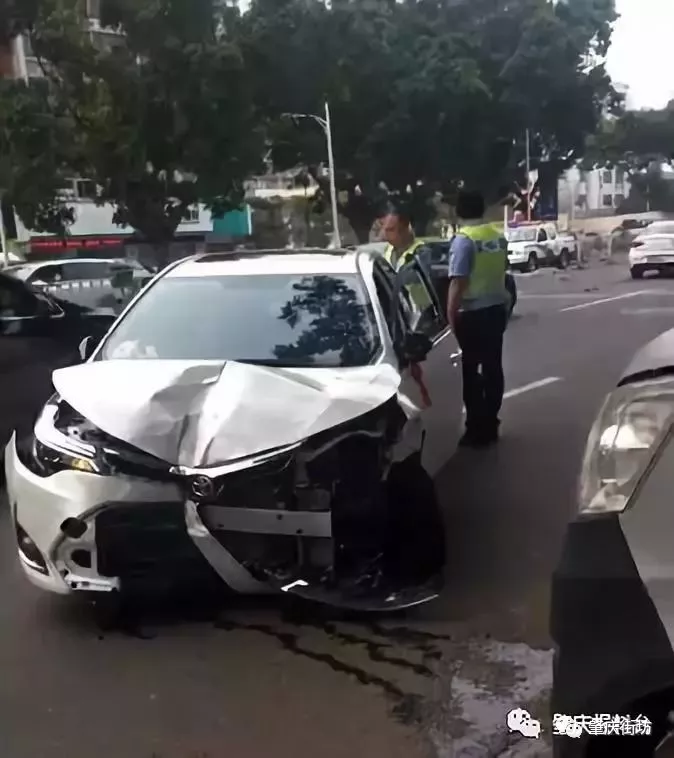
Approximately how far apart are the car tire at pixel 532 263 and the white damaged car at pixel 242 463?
0.80 meters

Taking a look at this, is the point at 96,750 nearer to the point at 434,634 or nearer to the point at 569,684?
the point at 434,634

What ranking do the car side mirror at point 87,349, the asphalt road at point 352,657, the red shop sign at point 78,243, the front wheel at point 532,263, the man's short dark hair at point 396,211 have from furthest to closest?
the red shop sign at point 78,243, the front wheel at point 532,263, the man's short dark hair at point 396,211, the car side mirror at point 87,349, the asphalt road at point 352,657

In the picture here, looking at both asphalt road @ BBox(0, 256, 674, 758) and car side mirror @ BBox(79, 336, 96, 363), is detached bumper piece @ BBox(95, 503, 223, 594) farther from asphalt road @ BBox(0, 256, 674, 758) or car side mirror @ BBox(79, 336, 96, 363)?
car side mirror @ BBox(79, 336, 96, 363)

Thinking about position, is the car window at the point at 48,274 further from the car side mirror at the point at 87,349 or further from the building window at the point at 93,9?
the building window at the point at 93,9

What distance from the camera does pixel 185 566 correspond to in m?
3.03

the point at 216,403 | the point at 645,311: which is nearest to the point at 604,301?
the point at 645,311

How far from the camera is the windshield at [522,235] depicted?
4.32m

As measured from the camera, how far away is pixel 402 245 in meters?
4.38

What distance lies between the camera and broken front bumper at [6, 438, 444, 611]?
300cm

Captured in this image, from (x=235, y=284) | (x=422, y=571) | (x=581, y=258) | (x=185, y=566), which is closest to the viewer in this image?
(x=185, y=566)

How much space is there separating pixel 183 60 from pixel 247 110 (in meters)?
0.36

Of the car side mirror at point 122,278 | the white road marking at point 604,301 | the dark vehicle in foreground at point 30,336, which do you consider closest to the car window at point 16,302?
the dark vehicle in foreground at point 30,336

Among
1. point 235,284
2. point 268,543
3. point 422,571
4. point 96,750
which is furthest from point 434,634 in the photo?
point 235,284

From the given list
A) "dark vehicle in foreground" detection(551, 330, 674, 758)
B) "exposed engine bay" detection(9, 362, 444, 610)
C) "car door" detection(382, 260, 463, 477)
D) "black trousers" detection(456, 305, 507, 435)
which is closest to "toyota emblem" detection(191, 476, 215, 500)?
"exposed engine bay" detection(9, 362, 444, 610)
